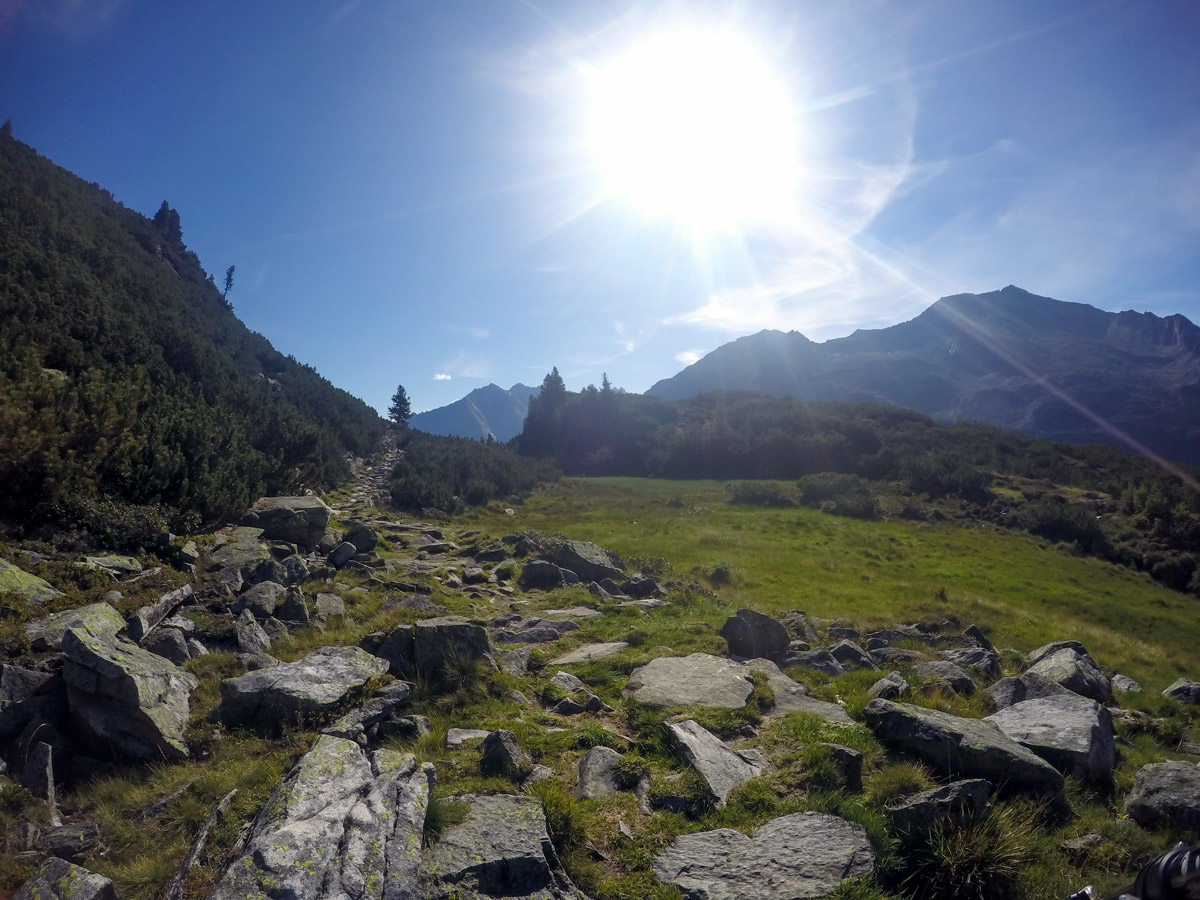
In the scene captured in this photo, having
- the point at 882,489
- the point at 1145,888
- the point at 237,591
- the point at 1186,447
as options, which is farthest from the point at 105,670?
the point at 1186,447

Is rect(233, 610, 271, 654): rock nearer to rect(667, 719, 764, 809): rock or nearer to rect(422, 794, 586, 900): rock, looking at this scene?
rect(422, 794, 586, 900): rock

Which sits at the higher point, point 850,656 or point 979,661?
point 850,656

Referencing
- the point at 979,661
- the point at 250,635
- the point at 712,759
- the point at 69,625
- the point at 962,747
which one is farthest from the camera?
the point at 979,661

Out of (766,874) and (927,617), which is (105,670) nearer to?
(766,874)

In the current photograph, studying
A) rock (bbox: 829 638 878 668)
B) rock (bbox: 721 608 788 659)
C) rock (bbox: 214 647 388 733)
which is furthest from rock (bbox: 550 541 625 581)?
rock (bbox: 214 647 388 733)

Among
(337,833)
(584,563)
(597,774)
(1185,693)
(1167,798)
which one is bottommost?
(1185,693)

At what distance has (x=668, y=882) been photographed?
5031mm

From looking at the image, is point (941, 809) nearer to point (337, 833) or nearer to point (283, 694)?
point (337, 833)

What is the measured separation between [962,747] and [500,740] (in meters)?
5.40

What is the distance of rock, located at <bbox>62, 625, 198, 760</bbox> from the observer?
6145 millimetres

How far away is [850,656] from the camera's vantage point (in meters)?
12.0

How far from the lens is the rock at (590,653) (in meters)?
11.0

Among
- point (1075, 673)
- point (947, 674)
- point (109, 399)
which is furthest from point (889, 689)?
point (109, 399)

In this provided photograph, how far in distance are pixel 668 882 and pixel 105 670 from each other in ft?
21.2
